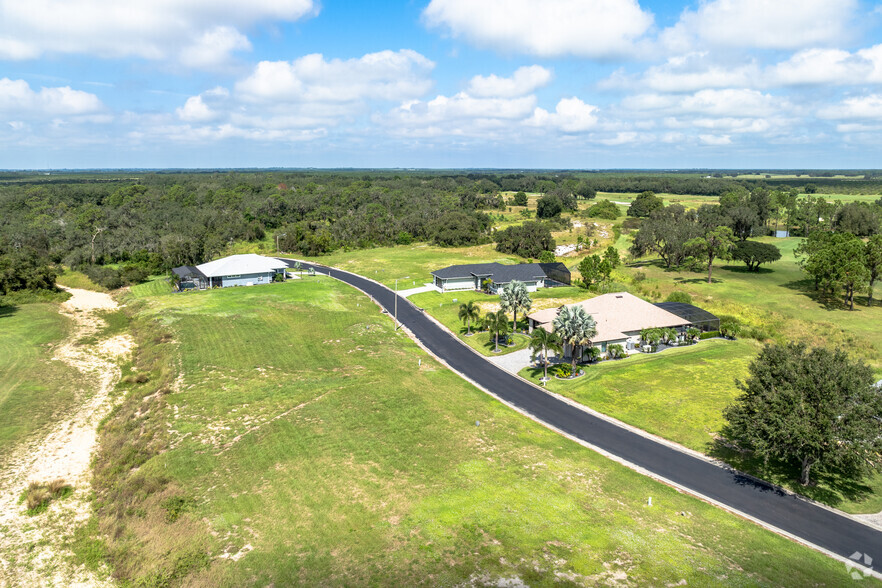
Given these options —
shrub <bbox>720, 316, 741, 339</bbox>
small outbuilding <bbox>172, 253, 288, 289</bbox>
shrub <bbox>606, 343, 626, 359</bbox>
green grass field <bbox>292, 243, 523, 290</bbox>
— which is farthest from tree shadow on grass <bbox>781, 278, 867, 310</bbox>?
small outbuilding <bbox>172, 253, 288, 289</bbox>

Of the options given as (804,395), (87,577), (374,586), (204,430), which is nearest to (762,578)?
(804,395)

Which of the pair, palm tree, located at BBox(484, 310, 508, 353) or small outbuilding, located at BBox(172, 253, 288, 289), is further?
small outbuilding, located at BBox(172, 253, 288, 289)

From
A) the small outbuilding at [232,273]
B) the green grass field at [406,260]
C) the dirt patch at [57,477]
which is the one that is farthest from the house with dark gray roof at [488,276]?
the dirt patch at [57,477]

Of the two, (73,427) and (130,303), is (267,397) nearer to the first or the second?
(73,427)

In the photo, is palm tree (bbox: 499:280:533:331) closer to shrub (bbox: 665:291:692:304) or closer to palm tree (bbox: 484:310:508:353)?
palm tree (bbox: 484:310:508:353)

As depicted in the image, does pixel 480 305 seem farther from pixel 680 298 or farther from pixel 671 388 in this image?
pixel 671 388

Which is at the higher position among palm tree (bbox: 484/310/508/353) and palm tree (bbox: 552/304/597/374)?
palm tree (bbox: 552/304/597/374)

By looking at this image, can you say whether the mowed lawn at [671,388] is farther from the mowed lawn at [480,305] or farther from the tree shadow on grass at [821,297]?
the tree shadow on grass at [821,297]

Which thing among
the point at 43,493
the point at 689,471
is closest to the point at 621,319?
Answer: the point at 689,471
